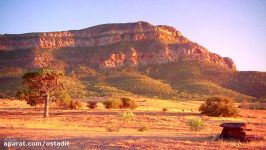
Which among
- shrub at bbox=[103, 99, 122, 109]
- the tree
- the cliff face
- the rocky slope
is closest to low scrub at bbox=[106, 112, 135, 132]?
the tree

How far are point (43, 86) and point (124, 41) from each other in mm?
114415

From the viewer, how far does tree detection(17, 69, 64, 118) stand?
4050cm

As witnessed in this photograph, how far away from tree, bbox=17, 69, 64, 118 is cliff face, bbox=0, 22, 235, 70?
281 feet

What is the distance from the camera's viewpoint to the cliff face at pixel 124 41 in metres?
136

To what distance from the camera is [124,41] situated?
506 ft

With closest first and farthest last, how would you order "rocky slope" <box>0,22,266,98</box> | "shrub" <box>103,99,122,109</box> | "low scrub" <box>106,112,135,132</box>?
"low scrub" <box>106,112,135,132</box>, "shrub" <box>103,99,122,109</box>, "rocky slope" <box>0,22,266,98</box>

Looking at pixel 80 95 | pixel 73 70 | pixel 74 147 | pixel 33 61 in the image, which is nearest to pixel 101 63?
pixel 73 70

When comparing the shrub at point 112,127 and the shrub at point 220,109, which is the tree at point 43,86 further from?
the shrub at point 220,109

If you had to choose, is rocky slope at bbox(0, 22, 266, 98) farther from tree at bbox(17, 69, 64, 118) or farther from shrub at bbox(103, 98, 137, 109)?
tree at bbox(17, 69, 64, 118)

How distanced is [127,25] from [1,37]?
50.8 meters

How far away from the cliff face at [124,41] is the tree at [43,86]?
85.5 metres

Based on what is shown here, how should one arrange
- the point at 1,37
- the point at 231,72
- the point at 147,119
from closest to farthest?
the point at 147,119, the point at 231,72, the point at 1,37

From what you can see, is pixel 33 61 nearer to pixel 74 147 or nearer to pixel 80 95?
pixel 80 95

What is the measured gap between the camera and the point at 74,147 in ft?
56.5
